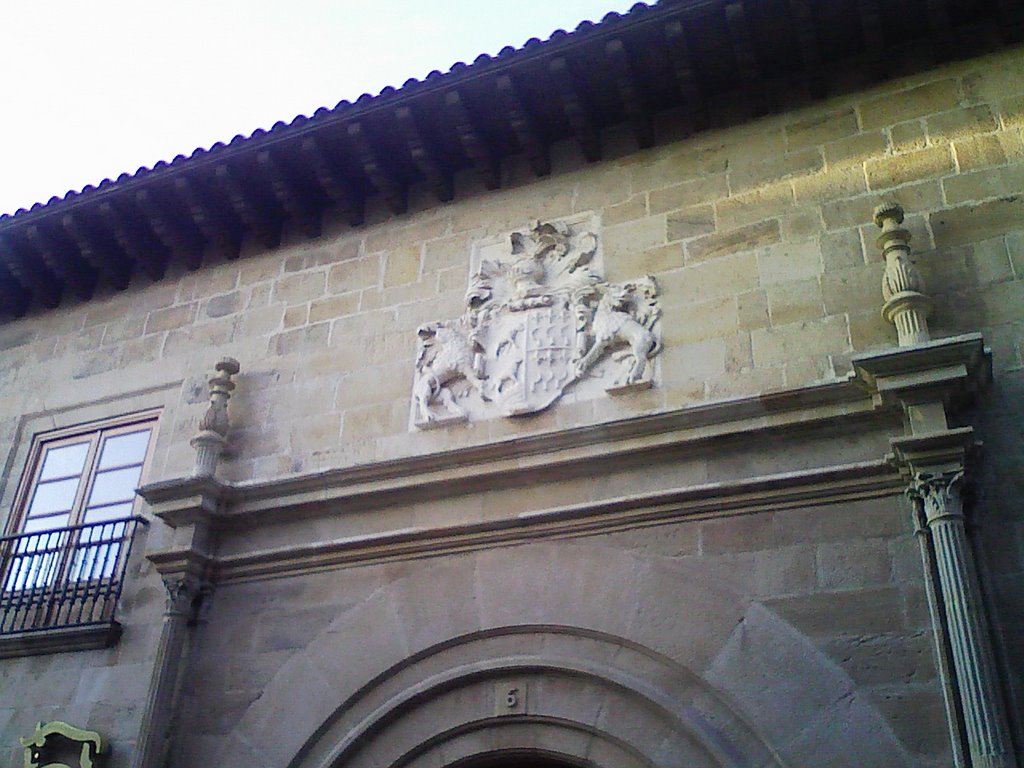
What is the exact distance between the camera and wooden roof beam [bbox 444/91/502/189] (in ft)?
22.6

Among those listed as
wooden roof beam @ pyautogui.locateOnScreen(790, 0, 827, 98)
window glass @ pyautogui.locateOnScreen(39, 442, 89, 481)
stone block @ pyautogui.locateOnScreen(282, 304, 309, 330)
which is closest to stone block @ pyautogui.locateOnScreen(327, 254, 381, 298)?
stone block @ pyautogui.locateOnScreen(282, 304, 309, 330)

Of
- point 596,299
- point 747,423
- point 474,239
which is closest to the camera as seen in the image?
point 747,423

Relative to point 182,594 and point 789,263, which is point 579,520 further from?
point 182,594

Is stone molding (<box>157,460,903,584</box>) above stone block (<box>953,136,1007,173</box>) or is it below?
below

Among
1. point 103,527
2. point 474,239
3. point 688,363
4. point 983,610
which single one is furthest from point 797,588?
point 103,527

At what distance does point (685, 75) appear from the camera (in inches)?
257

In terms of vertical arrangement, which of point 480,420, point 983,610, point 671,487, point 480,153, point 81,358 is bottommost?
point 983,610

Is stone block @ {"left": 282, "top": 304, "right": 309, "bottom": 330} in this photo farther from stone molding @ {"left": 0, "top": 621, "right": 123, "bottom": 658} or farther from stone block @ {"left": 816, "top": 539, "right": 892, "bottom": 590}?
stone block @ {"left": 816, "top": 539, "right": 892, "bottom": 590}

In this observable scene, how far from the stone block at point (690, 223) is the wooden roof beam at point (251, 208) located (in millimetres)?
2923

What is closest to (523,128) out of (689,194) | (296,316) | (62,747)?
(689,194)

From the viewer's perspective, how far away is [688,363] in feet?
19.2

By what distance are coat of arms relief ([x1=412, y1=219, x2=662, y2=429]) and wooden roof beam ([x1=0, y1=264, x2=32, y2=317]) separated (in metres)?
3.80

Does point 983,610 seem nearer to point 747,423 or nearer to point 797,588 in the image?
point 797,588

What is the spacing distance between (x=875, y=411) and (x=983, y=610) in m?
1.07
